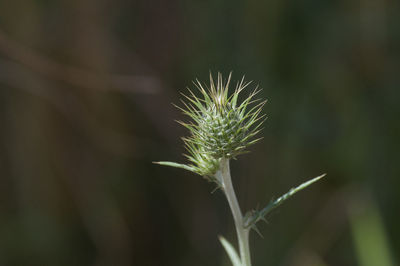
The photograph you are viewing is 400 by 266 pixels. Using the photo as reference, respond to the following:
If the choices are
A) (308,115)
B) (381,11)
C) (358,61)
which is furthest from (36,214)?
(381,11)

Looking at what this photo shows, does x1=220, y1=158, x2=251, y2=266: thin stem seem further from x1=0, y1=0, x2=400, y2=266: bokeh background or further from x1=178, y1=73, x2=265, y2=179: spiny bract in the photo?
x1=0, y1=0, x2=400, y2=266: bokeh background

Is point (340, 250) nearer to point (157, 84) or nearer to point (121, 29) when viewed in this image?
point (157, 84)

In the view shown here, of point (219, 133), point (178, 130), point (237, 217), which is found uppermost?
point (178, 130)

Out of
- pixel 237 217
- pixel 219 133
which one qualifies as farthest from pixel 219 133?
pixel 237 217

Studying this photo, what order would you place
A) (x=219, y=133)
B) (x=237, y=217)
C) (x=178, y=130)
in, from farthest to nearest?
(x=178, y=130), (x=219, y=133), (x=237, y=217)

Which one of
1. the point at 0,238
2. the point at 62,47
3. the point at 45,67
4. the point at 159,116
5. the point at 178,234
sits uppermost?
the point at 62,47

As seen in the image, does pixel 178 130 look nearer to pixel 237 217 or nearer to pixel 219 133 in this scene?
pixel 219 133
